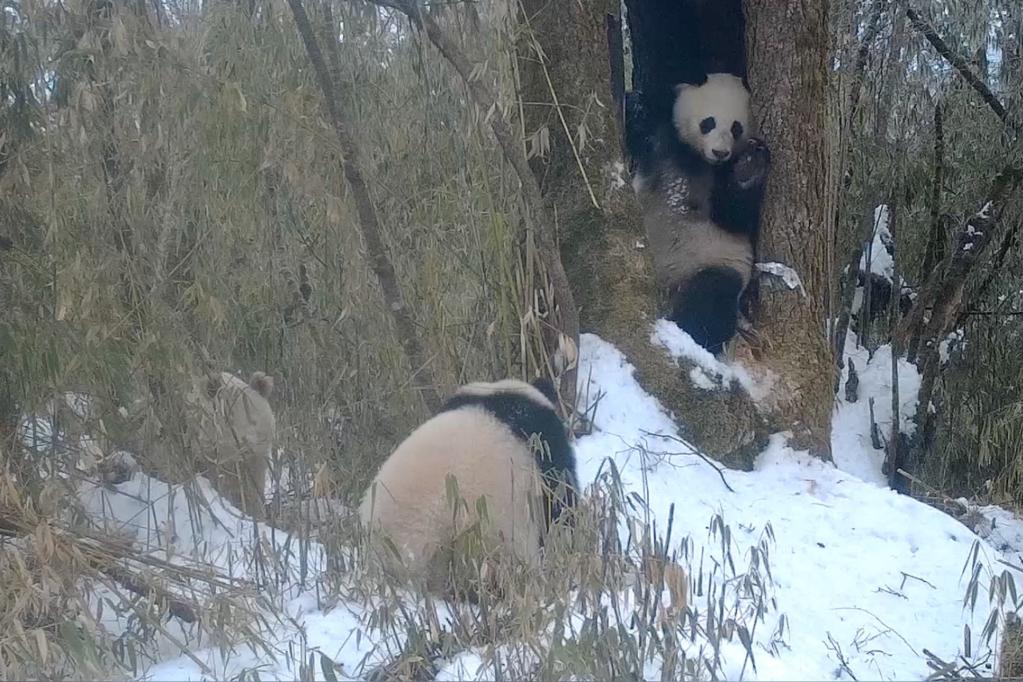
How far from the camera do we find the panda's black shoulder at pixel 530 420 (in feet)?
10.0

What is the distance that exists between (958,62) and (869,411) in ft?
6.61

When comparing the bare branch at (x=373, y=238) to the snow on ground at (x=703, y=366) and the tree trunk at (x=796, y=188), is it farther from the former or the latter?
the tree trunk at (x=796, y=188)

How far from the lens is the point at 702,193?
4.66 meters

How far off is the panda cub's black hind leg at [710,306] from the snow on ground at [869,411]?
2095 mm

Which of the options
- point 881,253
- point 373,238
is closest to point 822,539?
point 373,238

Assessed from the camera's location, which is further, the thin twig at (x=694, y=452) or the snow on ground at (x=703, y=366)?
the snow on ground at (x=703, y=366)

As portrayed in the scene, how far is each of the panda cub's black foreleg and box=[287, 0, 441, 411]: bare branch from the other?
4.21 feet

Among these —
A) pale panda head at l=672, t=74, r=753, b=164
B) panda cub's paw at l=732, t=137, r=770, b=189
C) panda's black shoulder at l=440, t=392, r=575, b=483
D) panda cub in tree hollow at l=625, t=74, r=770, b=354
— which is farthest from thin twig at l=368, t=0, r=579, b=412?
pale panda head at l=672, t=74, r=753, b=164

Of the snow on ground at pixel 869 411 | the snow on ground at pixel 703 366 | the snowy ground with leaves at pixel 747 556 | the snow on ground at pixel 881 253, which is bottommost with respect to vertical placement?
the snowy ground with leaves at pixel 747 556

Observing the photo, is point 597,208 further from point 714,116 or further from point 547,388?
point 714,116

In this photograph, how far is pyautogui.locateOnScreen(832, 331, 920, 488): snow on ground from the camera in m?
6.34

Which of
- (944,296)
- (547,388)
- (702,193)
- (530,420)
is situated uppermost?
(944,296)

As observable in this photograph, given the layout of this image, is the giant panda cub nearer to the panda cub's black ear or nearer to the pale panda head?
the panda cub's black ear

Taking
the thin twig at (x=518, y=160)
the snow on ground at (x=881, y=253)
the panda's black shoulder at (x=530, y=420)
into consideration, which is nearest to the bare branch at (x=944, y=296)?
the snow on ground at (x=881, y=253)
